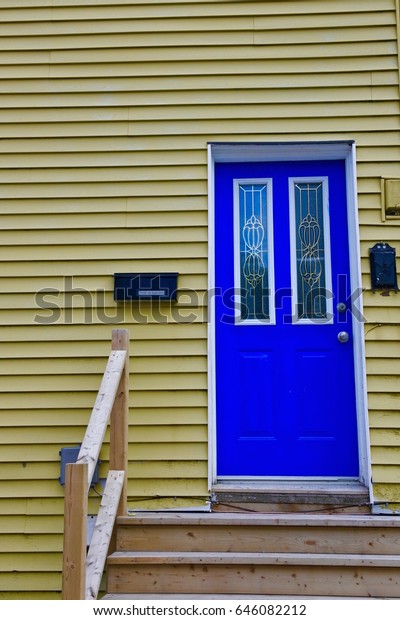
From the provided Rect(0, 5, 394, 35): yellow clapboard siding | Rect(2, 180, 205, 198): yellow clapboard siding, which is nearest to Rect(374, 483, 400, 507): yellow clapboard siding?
Rect(2, 180, 205, 198): yellow clapboard siding

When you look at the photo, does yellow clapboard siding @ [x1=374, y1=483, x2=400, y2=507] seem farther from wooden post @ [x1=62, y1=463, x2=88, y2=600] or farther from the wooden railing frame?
wooden post @ [x1=62, y1=463, x2=88, y2=600]

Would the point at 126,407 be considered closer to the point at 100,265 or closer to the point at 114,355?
the point at 114,355

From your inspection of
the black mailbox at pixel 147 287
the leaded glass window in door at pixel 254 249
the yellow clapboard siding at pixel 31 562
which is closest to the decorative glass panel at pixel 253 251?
the leaded glass window in door at pixel 254 249

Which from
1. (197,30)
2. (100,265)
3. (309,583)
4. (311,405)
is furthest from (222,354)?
(197,30)

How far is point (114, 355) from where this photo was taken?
3.04 metres

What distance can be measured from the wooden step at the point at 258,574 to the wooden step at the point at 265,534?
3.5 inches

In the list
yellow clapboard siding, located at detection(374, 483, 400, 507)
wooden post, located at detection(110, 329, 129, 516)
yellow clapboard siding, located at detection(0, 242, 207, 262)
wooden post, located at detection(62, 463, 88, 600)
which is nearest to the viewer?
wooden post, located at detection(62, 463, 88, 600)

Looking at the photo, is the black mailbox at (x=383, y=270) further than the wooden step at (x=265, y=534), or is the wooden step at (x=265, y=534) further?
the black mailbox at (x=383, y=270)

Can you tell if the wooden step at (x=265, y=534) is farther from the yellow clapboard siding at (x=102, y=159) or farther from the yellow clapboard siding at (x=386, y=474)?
the yellow clapboard siding at (x=102, y=159)

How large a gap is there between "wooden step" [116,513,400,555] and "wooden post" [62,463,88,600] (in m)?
0.61

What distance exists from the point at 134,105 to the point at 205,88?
0.45 m

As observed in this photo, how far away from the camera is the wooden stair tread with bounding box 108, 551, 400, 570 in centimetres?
268

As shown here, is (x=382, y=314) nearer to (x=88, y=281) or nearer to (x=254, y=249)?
(x=254, y=249)

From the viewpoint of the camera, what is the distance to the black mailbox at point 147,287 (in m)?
3.52
